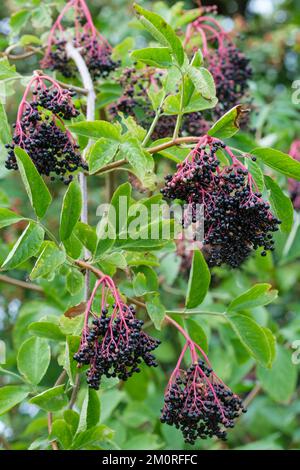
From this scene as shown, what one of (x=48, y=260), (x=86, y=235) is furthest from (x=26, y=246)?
(x=86, y=235)

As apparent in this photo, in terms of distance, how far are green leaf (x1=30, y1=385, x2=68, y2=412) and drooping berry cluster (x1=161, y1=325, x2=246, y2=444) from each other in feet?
0.80

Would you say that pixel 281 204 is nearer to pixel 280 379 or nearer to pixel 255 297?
pixel 255 297

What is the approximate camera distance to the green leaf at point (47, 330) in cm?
158

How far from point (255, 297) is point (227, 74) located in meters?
0.72

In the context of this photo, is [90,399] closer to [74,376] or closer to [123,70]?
[74,376]

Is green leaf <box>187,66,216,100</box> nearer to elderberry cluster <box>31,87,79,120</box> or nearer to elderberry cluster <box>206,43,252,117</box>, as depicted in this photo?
elderberry cluster <box>31,87,79,120</box>

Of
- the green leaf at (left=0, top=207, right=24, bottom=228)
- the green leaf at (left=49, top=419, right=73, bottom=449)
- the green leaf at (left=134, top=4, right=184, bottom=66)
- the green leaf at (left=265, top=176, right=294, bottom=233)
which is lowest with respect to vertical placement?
the green leaf at (left=49, top=419, right=73, bottom=449)

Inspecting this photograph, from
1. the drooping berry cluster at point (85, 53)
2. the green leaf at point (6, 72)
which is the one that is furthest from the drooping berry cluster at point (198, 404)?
the drooping berry cluster at point (85, 53)

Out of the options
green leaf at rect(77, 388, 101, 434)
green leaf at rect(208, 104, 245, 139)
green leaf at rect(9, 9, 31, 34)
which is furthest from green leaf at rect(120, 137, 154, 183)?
green leaf at rect(9, 9, 31, 34)

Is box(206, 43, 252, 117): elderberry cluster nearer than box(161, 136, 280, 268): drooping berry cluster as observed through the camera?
No

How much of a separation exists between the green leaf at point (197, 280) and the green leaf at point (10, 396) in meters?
0.45

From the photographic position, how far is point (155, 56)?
4.71 feet

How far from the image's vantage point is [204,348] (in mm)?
1691

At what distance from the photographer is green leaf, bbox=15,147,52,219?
1.37 metres
